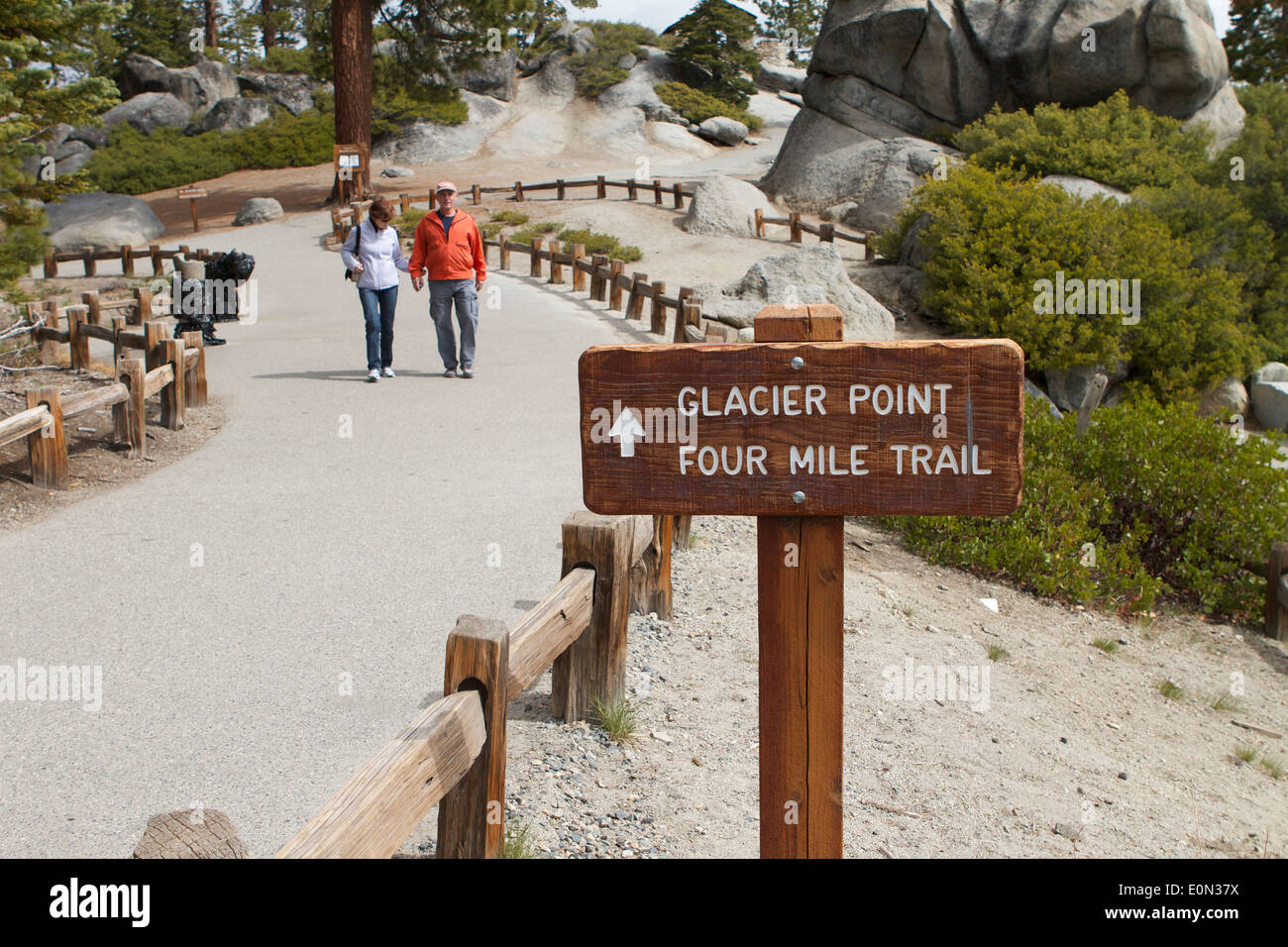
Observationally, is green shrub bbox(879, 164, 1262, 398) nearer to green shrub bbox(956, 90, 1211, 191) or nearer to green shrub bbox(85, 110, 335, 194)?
green shrub bbox(956, 90, 1211, 191)

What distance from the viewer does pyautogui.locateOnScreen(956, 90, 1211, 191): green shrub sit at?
2122 centimetres

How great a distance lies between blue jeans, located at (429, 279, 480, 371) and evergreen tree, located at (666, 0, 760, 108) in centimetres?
3984

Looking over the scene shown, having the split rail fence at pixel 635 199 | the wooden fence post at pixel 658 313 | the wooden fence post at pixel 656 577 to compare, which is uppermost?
the split rail fence at pixel 635 199

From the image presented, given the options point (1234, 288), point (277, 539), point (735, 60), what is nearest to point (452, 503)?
point (277, 539)

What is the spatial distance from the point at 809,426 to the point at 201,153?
132 ft

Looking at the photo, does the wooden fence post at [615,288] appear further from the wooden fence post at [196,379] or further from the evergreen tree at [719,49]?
the evergreen tree at [719,49]

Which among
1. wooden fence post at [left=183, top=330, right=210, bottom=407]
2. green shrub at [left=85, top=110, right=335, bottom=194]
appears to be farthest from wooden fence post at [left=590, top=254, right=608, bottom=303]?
green shrub at [left=85, top=110, right=335, bottom=194]

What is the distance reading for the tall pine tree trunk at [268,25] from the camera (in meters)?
48.3

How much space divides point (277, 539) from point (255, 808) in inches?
124

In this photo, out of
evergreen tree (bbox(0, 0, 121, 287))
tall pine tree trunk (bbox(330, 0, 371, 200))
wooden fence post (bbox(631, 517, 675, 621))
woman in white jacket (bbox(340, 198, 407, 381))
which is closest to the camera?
wooden fence post (bbox(631, 517, 675, 621))

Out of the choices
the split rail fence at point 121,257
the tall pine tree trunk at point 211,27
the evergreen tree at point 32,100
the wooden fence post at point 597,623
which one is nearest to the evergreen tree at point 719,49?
the tall pine tree trunk at point 211,27

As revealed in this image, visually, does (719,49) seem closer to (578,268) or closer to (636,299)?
(578,268)

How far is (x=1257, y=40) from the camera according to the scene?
3497 cm

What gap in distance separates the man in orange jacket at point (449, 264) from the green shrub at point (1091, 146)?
12709 mm
